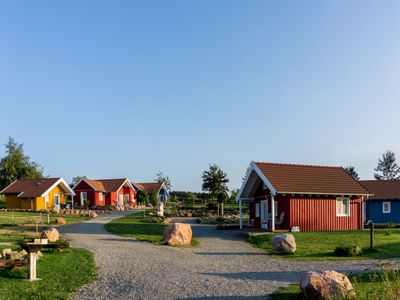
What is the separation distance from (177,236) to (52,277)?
8864 millimetres

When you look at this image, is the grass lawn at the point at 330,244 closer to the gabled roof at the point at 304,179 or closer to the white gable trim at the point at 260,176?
the white gable trim at the point at 260,176

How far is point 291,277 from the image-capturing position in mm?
12312

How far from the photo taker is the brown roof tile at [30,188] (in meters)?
47.3

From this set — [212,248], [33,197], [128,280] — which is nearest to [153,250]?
[212,248]

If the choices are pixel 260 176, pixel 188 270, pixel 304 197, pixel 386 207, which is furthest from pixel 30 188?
pixel 188 270

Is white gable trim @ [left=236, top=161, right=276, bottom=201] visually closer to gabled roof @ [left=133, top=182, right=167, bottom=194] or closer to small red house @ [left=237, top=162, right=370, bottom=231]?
small red house @ [left=237, top=162, right=370, bottom=231]

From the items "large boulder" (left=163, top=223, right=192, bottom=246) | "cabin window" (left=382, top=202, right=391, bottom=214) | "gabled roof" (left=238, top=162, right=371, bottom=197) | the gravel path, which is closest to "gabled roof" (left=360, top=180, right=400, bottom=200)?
"cabin window" (left=382, top=202, right=391, bottom=214)

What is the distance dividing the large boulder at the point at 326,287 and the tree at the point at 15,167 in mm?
64200

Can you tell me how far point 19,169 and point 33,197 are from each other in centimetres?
2200

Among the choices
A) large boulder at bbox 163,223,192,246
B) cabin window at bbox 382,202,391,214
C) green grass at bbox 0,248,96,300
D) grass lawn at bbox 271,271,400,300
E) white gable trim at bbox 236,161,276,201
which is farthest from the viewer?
cabin window at bbox 382,202,391,214

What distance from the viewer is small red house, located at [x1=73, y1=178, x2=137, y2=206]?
56500 millimetres

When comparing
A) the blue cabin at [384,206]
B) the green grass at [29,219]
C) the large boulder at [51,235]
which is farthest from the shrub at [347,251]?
the blue cabin at [384,206]

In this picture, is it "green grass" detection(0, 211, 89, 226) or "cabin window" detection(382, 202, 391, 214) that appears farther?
"cabin window" detection(382, 202, 391, 214)

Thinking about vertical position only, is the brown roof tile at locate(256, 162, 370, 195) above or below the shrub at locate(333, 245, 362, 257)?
above
